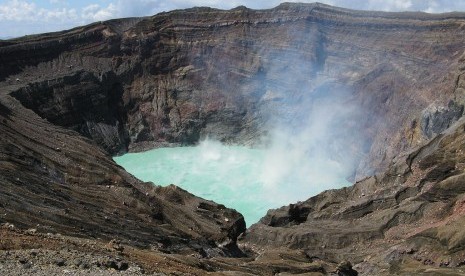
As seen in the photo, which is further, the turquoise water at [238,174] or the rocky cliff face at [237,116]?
the turquoise water at [238,174]

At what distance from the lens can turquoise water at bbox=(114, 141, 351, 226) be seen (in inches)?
2369

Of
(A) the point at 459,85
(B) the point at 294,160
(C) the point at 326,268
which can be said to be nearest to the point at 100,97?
(B) the point at 294,160

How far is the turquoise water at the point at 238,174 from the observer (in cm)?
6017

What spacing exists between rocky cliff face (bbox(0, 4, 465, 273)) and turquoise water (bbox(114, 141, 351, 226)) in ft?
9.03

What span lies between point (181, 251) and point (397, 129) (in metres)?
35.3

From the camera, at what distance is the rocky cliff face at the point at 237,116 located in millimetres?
36125

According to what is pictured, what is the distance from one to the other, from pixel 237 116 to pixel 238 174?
13.4 metres

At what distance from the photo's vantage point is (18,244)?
20312 mm

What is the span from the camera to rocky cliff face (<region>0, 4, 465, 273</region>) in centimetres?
3612

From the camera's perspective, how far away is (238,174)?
6856 centimetres

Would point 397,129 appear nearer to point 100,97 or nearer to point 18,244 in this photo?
point 100,97

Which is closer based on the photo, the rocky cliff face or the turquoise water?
the rocky cliff face

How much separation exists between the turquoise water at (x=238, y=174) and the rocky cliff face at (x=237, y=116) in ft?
9.03

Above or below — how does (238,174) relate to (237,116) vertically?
below
